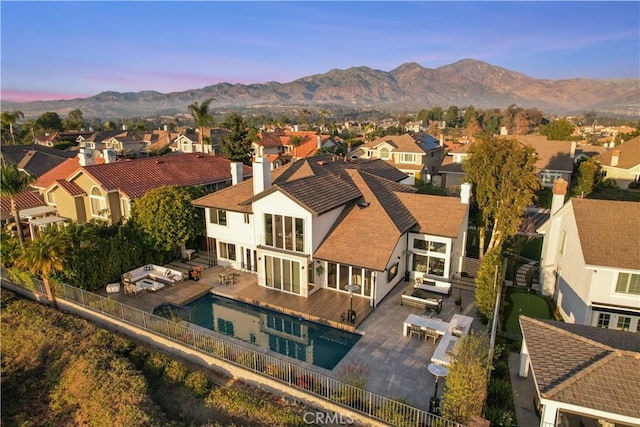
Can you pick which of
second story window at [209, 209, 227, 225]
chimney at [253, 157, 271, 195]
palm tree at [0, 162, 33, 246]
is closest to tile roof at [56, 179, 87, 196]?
palm tree at [0, 162, 33, 246]

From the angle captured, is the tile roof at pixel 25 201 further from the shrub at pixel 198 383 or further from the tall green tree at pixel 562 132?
the tall green tree at pixel 562 132

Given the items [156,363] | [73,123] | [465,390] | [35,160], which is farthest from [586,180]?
[73,123]

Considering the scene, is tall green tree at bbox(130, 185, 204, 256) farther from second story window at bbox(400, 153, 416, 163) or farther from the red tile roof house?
second story window at bbox(400, 153, 416, 163)

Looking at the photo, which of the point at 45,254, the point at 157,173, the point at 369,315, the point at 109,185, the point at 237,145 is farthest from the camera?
the point at 237,145

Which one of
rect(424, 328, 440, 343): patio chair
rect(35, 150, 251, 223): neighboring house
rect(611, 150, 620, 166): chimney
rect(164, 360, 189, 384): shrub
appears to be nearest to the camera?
rect(164, 360, 189, 384): shrub

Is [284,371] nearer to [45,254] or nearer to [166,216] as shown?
[45,254]

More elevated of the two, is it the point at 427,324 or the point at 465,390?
the point at 465,390

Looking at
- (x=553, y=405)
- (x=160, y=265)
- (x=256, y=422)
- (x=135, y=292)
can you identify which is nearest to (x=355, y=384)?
(x=256, y=422)
